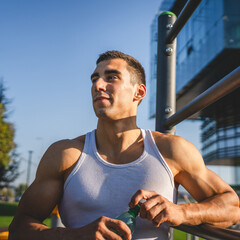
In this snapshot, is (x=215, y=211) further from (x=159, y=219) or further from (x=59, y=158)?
(x=59, y=158)

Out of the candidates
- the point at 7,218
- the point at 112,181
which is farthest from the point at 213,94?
the point at 7,218

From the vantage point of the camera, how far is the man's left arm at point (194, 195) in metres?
1.15

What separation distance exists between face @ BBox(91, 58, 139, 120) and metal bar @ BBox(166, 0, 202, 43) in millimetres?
346

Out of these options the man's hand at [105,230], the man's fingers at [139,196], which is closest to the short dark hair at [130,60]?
the man's fingers at [139,196]

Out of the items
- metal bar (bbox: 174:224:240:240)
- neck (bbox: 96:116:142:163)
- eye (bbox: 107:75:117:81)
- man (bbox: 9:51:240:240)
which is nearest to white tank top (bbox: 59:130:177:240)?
man (bbox: 9:51:240:240)

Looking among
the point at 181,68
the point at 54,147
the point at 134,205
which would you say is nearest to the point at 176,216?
the point at 134,205

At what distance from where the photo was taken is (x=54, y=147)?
1669 mm

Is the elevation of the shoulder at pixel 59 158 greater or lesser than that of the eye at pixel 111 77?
lesser

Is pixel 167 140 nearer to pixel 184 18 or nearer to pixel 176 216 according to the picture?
pixel 176 216

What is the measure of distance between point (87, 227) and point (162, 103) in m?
0.79

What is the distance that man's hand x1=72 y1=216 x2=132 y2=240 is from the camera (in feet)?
3.69

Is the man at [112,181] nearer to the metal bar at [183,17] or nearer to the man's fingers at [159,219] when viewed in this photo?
the man's fingers at [159,219]

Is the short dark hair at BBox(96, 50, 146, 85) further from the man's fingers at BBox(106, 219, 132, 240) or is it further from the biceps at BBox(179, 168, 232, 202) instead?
the man's fingers at BBox(106, 219, 132, 240)

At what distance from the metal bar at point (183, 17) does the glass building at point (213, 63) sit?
920 cm
